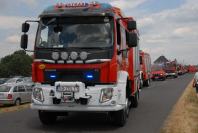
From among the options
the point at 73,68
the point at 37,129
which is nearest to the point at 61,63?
the point at 73,68

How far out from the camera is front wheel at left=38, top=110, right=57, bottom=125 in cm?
1384

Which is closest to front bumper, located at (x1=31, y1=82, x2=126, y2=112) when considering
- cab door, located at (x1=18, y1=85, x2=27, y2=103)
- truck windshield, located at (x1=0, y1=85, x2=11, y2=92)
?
truck windshield, located at (x1=0, y1=85, x2=11, y2=92)

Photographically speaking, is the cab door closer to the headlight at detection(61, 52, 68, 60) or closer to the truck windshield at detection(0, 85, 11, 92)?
the truck windshield at detection(0, 85, 11, 92)

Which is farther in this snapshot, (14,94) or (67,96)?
(14,94)

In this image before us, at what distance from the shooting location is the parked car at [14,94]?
28.9m

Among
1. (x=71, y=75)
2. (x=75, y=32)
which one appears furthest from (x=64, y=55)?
(x=75, y=32)

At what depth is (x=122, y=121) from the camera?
44.3 feet

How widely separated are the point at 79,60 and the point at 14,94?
17.4 meters

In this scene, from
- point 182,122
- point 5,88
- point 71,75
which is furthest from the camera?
point 5,88

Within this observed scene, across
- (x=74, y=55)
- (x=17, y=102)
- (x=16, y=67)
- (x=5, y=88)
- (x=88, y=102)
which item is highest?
(x=16, y=67)

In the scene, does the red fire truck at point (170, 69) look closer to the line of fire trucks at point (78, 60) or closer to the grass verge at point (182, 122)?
the grass verge at point (182, 122)

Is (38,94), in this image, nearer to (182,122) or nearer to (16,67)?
(182,122)

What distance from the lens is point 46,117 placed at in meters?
14.0

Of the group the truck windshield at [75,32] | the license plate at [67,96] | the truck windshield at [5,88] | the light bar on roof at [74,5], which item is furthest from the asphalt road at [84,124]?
the truck windshield at [5,88]
